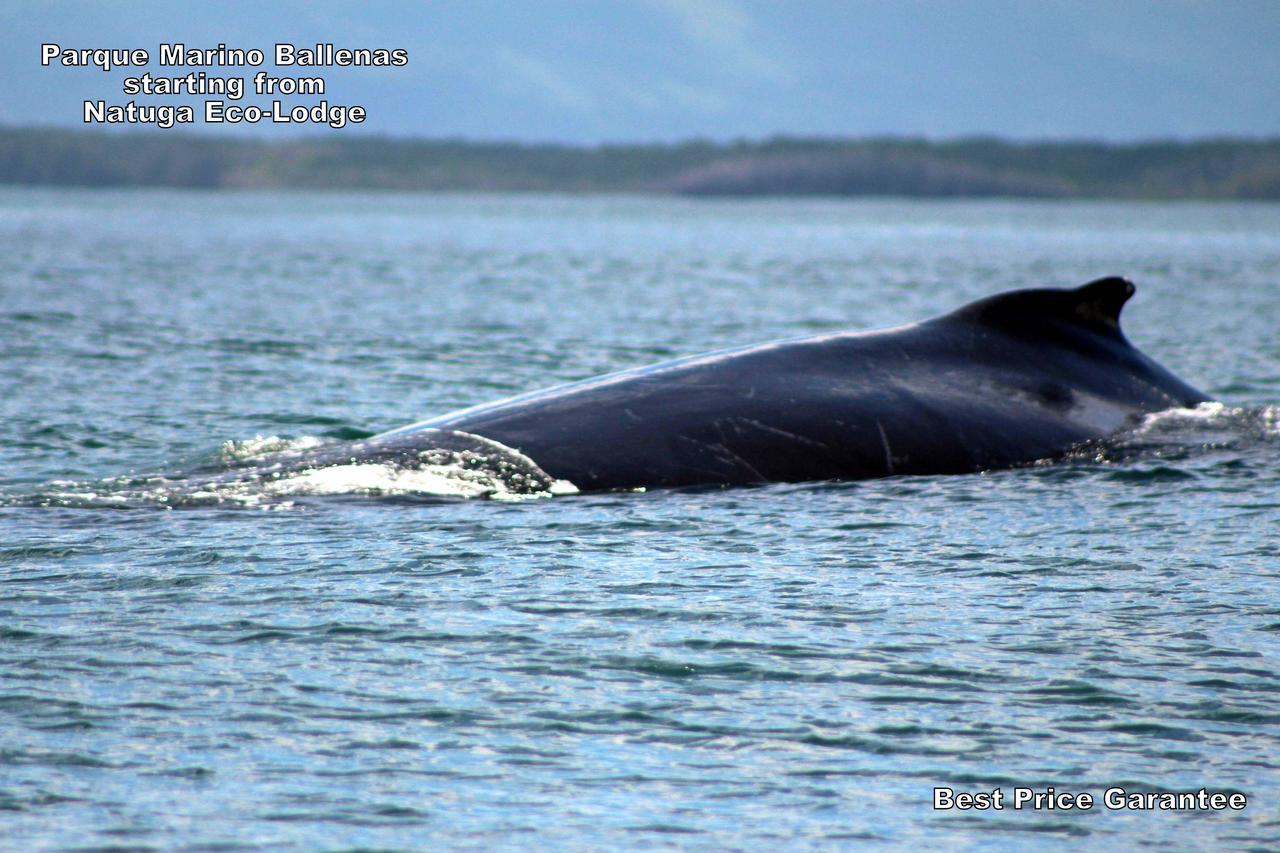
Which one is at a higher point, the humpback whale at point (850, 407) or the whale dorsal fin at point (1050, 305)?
the whale dorsal fin at point (1050, 305)

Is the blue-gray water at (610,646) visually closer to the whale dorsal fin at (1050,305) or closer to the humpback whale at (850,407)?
the humpback whale at (850,407)

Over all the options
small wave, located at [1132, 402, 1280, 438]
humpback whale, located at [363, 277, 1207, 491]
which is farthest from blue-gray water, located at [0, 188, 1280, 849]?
humpback whale, located at [363, 277, 1207, 491]

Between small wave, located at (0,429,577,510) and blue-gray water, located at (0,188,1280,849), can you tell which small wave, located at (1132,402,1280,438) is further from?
small wave, located at (0,429,577,510)

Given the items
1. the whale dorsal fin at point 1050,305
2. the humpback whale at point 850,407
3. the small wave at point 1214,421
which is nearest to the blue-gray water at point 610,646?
the small wave at point 1214,421

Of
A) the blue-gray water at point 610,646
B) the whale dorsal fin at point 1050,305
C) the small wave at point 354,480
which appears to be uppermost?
the whale dorsal fin at point 1050,305

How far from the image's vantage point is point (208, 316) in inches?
1103

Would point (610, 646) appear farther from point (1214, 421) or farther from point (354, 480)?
point (1214, 421)

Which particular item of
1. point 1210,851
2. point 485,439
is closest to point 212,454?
point 485,439

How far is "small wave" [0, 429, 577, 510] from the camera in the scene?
11.2 meters

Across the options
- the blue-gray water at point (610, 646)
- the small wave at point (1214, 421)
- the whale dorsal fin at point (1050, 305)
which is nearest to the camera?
the blue-gray water at point (610, 646)

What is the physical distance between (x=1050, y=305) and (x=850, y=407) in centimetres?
205

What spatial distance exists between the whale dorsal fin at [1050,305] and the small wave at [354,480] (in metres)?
3.67

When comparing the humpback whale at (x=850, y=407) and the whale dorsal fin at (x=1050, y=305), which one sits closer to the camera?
the humpback whale at (x=850, y=407)

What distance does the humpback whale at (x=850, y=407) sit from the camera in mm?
11953
